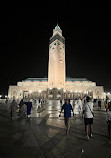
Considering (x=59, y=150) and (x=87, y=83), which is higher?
(x=87, y=83)

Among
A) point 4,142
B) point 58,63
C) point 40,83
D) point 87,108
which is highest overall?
point 58,63

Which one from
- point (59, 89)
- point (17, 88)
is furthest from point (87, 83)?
point (17, 88)

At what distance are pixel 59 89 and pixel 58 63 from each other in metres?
13.3

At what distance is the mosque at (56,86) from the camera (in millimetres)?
54278

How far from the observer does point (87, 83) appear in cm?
7350

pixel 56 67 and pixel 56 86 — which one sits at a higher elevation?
pixel 56 67

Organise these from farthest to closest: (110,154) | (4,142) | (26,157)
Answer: (4,142) < (110,154) < (26,157)

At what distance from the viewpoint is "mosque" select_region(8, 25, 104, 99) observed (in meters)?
54.3

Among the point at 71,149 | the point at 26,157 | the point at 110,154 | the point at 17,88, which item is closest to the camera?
the point at 26,157

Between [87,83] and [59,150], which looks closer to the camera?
[59,150]

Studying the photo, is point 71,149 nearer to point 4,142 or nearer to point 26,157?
point 26,157

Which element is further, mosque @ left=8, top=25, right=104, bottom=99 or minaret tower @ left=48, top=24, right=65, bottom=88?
minaret tower @ left=48, top=24, right=65, bottom=88

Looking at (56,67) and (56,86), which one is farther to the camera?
(56,67)

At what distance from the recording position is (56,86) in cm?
5341
